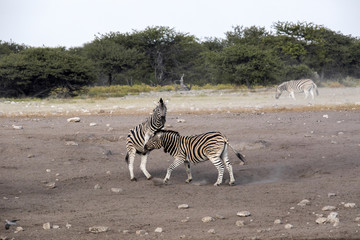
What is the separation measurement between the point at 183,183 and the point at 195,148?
700mm

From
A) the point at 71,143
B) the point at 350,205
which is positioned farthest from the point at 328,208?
the point at 71,143

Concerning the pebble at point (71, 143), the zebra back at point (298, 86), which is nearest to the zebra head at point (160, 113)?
the pebble at point (71, 143)

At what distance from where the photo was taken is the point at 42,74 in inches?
1300

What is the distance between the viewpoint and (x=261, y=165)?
1104cm

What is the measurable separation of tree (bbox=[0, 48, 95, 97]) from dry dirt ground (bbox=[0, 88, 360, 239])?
634 inches

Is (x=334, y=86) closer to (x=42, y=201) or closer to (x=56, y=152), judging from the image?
(x=56, y=152)

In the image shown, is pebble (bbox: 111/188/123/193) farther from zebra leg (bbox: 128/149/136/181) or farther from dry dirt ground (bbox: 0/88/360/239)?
zebra leg (bbox: 128/149/136/181)

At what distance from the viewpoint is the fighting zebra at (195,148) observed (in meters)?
9.62

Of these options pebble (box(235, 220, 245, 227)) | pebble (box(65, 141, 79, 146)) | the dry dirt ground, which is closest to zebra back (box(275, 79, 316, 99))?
the dry dirt ground

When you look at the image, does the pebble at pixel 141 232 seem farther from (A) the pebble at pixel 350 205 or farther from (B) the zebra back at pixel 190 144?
(B) the zebra back at pixel 190 144

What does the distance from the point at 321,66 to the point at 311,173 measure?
4228 centimetres

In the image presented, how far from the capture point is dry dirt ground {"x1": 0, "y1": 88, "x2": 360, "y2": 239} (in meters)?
6.62

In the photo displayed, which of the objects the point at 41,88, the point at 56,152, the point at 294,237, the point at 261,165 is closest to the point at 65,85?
the point at 41,88

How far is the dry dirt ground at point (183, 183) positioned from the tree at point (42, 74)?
16.1 metres
